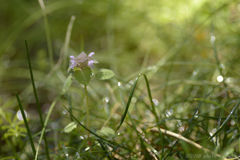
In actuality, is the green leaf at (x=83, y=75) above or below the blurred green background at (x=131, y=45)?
below

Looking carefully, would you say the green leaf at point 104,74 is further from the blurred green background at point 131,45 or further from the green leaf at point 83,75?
the blurred green background at point 131,45

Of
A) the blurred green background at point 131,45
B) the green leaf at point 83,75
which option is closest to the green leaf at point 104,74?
the green leaf at point 83,75

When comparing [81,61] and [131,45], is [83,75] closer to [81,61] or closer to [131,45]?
[81,61]

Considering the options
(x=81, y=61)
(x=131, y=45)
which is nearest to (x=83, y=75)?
(x=81, y=61)

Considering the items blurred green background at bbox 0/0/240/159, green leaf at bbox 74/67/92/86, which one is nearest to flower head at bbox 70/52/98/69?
green leaf at bbox 74/67/92/86

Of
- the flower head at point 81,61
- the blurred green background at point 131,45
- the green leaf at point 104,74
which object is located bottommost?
the green leaf at point 104,74

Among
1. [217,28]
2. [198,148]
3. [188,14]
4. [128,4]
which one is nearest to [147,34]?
[128,4]

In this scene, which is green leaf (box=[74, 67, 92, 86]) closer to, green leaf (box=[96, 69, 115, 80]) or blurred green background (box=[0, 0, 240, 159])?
green leaf (box=[96, 69, 115, 80])
